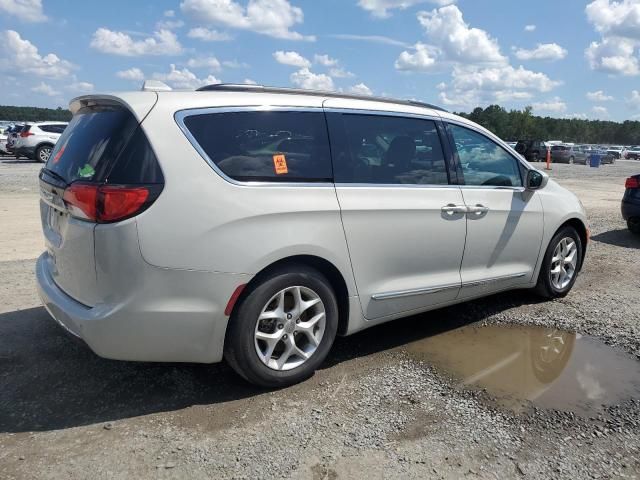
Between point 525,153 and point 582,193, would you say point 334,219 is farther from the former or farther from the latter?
point 525,153

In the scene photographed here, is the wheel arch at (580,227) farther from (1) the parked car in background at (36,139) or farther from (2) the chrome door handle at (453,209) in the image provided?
(1) the parked car in background at (36,139)

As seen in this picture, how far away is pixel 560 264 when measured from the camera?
17.7ft

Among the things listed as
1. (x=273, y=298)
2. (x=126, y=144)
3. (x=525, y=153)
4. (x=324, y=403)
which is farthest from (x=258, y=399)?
(x=525, y=153)

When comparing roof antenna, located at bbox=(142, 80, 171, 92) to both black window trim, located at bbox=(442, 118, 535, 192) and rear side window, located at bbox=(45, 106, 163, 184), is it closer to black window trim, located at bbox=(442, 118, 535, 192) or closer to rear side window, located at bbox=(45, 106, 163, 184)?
rear side window, located at bbox=(45, 106, 163, 184)

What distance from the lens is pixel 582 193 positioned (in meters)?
17.0

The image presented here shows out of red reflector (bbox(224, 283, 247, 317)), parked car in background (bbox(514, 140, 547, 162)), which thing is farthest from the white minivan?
parked car in background (bbox(514, 140, 547, 162))

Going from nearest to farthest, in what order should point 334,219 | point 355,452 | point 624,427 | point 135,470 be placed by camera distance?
point 135,470, point 355,452, point 624,427, point 334,219

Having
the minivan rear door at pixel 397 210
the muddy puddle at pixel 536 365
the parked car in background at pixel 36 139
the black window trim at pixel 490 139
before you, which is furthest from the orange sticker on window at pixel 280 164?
the parked car in background at pixel 36 139

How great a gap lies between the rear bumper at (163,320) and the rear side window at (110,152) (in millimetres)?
523

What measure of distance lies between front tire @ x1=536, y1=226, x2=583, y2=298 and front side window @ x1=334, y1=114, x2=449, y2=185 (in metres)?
1.68

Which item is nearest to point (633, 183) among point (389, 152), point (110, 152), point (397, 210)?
A: point (389, 152)

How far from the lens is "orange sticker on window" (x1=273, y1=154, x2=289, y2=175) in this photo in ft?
11.0

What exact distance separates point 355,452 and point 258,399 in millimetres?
784

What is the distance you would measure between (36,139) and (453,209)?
74.4ft
